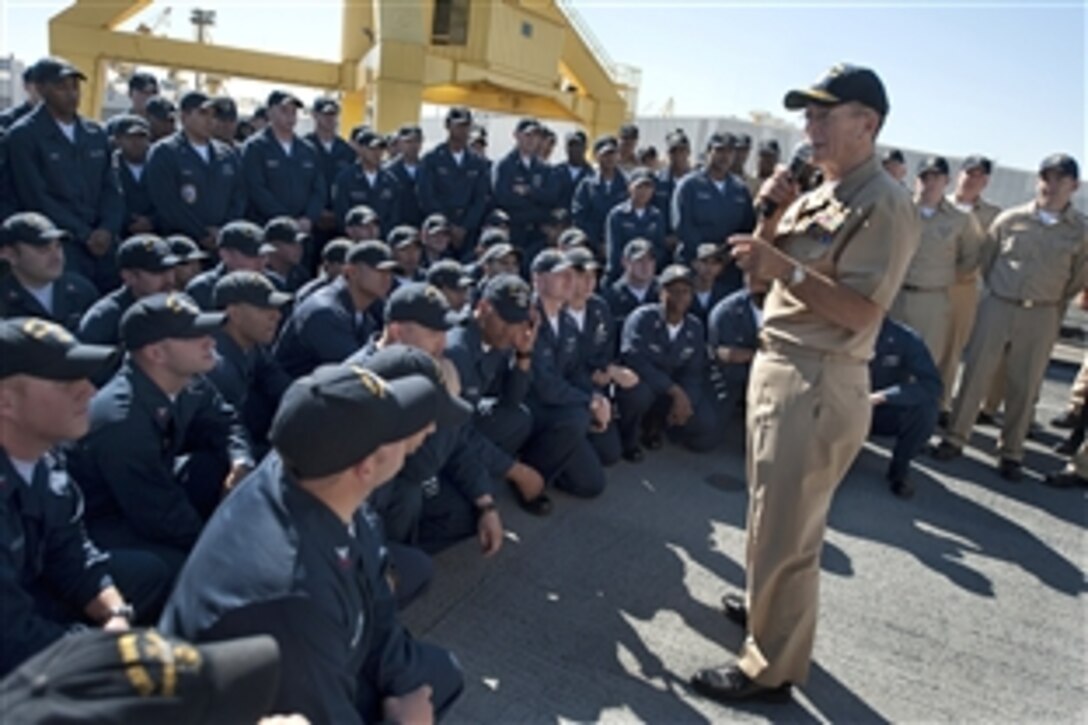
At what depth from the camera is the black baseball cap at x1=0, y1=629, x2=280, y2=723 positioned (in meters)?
0.94

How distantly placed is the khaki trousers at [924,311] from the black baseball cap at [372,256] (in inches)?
156

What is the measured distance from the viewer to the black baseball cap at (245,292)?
3758mm

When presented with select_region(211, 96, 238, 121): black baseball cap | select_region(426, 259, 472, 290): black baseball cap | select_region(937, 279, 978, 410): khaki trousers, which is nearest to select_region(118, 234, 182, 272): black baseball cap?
select_region(426, 259, 472, 290): black baseball cap

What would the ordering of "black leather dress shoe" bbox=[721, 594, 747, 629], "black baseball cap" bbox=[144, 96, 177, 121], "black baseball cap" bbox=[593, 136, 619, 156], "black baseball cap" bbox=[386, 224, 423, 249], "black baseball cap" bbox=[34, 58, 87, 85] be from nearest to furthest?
"black leather dress shoe" bbox=[721, 594, 747, 629] → "black baseball cap" bbox=[34, 58, 87, 85] → "black baseball cap" bbox=[386, 224, 423, 249] → "black baseball cap" bbox=[144, 96, 177, 121] → "black baseball cap" bbox=[593, 136, 619, 156]

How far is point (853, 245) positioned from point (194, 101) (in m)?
5.47

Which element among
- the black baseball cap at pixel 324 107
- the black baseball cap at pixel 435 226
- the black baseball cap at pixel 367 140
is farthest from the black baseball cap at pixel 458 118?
the black baseball cap at pixel 435 226

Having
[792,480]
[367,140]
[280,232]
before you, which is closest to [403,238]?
[280,232]

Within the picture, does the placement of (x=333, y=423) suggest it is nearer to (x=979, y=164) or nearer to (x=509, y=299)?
(x=509, y=299)

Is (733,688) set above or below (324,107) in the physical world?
below

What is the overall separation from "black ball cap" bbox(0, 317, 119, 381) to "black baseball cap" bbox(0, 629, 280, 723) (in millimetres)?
1341

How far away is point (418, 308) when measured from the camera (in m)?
3.12

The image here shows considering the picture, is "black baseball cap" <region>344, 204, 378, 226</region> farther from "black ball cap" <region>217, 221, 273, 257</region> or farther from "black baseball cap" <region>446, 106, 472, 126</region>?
"black baseball cap" <region>446, 106, 472, 126</region>

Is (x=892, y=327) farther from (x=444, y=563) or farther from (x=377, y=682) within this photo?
(x=377, y=682)

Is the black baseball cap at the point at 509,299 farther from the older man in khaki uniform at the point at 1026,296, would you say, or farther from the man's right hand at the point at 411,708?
the older man in khaki uniform at the point at 1026,296
